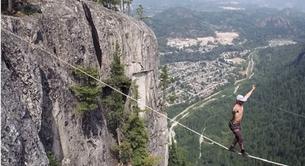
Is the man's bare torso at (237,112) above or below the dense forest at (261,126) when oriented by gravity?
above

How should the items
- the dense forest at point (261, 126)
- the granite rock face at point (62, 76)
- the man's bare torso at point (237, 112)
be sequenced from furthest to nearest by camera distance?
the dense forest at point (261, 126)
the man's bare torso at point (237, 112)
the granite rock face at point (62, 76)

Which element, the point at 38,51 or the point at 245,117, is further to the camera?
the point at 245,117

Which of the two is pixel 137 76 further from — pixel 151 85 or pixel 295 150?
pixel 295 150

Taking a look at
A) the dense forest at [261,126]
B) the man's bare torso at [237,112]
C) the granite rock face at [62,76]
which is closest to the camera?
the granite rock face at [62,76]

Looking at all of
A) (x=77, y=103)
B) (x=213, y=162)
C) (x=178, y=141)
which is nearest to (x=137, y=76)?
(x=77, y=103)

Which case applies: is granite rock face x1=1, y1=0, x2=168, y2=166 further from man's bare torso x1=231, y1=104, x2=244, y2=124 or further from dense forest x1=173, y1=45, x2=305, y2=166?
dense forest x1=173, y1=45, x2=305, y2=166

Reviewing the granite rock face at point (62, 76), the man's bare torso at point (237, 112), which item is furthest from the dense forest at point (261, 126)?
the man's bare torso at point (237, 112)

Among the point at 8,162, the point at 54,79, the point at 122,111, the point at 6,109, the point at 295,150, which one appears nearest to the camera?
the point at 8,162

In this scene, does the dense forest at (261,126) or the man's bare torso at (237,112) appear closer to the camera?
the man's bare torso at (237,112)

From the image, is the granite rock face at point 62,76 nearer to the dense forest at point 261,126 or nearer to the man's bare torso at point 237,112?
the man's bare torso at point 237,112
